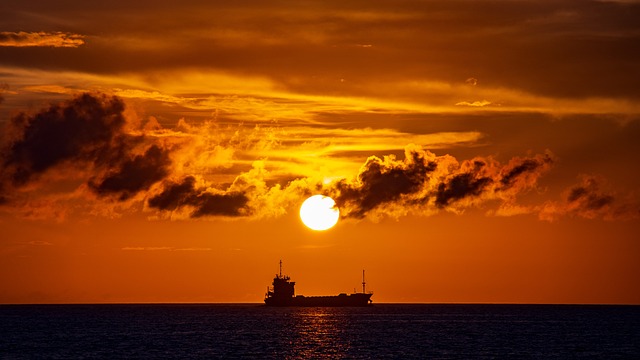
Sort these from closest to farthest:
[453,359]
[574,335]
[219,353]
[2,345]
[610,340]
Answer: [453,359], [219,353], [2,345], [610,340], [574,335]

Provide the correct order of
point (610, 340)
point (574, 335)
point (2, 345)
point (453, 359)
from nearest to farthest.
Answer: point (453, 359)
point (2, 345)
point (610, 340)
point (574, 335)

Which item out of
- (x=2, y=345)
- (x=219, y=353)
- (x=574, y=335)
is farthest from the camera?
(x=574, y=335)

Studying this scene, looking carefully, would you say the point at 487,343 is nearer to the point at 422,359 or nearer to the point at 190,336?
the point at 422,359

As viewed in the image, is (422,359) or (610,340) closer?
(422,359)

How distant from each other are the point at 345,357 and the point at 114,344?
158 feet

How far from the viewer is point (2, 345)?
16525 cm

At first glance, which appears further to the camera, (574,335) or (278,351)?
(574,335)

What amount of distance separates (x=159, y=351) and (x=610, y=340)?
86.0 m

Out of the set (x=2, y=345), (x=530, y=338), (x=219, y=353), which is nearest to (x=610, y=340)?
(x=530, y=338)

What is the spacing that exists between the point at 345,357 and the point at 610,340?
224ft

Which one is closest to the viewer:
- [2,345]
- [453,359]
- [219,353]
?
[453,359]

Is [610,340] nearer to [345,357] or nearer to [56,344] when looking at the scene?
[345,357]

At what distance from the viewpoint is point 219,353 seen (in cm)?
14362

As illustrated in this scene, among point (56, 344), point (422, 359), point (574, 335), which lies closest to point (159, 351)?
point (56, 344)
